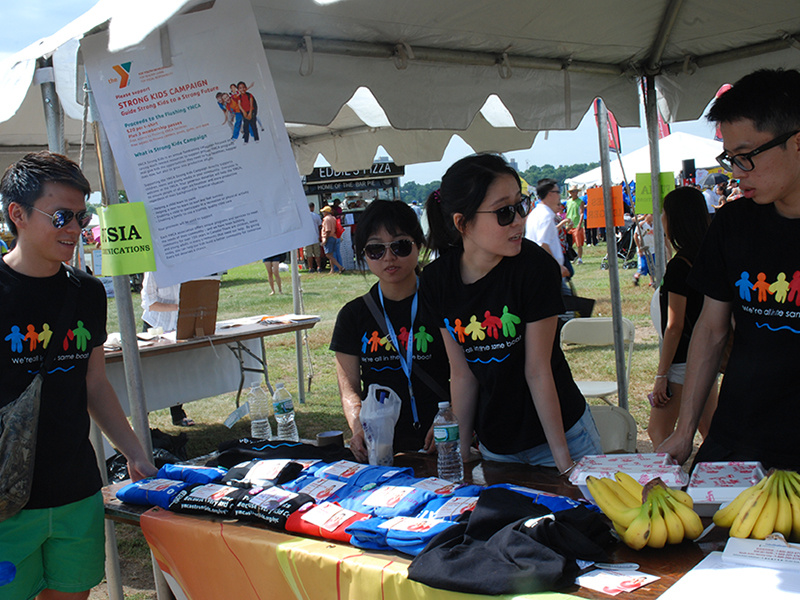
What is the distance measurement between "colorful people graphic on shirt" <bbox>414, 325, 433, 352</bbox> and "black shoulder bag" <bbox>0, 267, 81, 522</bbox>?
52.0 inches

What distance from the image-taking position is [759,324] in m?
1.91

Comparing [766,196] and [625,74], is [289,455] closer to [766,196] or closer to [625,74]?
[766,196]

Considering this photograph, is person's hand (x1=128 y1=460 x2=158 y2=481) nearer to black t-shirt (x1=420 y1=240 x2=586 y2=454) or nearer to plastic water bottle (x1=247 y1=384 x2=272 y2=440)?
black t-shirt (x1=420 y1=240 x2=586 y2=454)

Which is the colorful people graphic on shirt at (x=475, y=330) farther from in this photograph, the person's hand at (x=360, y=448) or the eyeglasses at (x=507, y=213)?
the person's hand at (x=360, y=448)

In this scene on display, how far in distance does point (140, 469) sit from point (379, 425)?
0.91 metres

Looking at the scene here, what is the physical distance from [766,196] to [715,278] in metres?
0.30

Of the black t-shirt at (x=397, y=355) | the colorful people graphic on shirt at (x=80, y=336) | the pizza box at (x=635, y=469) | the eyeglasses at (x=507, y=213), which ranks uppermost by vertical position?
the eyeglasses at (x=507, y=213)

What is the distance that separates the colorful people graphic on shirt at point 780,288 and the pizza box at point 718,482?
0.46m

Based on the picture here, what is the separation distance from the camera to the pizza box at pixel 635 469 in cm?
175

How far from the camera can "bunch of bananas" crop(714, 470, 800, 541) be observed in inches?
54.8

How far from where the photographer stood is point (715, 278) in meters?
2.03

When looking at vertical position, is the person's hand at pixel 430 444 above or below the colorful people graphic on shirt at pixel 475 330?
below

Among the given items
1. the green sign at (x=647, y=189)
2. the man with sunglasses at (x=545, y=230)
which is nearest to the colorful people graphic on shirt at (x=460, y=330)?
the green sign at (x=647, y=189)

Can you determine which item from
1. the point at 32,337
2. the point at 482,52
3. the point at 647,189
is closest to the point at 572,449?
the point at 32,337
